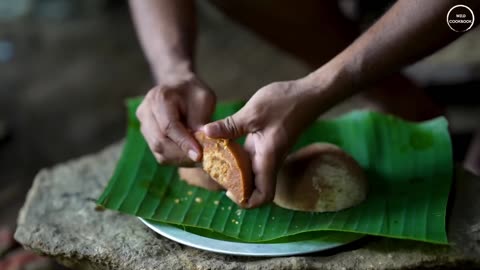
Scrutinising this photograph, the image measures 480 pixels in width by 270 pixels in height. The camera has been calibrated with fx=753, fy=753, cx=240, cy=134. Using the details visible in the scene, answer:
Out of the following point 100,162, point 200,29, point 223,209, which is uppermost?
point 223,209

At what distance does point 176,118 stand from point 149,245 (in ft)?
0.73

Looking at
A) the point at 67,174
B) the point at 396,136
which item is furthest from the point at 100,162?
the point at 396,136

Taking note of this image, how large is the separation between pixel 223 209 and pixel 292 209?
119 mm

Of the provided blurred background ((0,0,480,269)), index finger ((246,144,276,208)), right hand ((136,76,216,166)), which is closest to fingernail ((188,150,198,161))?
right hand ((136,76,216,166))

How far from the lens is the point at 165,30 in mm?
1549

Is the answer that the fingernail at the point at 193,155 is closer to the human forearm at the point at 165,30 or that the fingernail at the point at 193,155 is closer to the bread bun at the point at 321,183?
the bread bun at the point at 321,183

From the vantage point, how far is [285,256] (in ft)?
3.85

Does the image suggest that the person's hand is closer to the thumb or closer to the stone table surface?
the thumb

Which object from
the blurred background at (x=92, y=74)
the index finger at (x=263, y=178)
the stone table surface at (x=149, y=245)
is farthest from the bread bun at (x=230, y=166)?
the blurred background at (x=92, y=74)

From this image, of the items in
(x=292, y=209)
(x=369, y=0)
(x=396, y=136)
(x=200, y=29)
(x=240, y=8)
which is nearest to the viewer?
(x=292, y=209)

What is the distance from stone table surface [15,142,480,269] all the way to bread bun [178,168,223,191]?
13cm

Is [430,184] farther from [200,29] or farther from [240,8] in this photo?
[200,29]

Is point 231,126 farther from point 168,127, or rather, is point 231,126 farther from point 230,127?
point 168,127

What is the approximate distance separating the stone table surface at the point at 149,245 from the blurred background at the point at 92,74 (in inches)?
16.9
